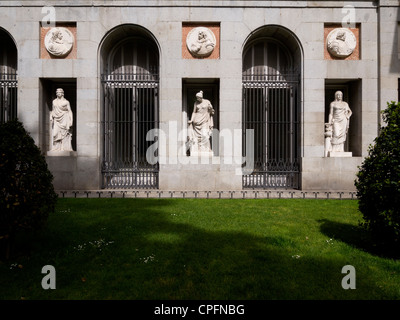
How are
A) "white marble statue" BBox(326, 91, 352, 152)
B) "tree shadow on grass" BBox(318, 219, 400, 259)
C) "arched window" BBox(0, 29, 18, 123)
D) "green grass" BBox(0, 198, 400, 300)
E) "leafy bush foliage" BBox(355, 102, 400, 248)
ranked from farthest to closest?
1. "arched window" BBox(0, 29, 18, 123)
2. "white marble statue" BBox(326, 91, 352, 152)
3. "tree shadow on grass" BBox(318, 219, 400, 259)
4. "leafy bush foliage" BBox(355, 102, 400, 248)
5. "green grass" BBox(0, 198, 400, 300)

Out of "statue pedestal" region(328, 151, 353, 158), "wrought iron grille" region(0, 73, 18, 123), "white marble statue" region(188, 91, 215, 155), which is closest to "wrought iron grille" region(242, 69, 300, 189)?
"statue pedestal" region(328, 151, 353, 158)

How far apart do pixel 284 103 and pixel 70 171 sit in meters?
9.84

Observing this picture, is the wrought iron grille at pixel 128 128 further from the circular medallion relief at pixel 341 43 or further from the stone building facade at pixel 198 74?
the circular medallion relief at pixel 341 43

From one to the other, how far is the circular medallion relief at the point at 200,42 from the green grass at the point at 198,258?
712 centimetres

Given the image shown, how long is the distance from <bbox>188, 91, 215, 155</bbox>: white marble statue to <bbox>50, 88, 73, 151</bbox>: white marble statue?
5231 mm

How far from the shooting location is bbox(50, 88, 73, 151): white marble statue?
11.4m

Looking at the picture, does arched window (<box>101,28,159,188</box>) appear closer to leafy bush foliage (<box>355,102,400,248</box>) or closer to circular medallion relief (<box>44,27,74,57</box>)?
circular medallion relief (<box>44,27,74,57</box>)

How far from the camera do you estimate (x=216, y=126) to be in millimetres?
13023

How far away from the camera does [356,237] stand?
18.1 ft

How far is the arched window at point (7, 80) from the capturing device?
11914 mm

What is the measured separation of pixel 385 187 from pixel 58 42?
12.4m

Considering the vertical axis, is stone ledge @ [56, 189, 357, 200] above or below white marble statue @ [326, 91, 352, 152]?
below

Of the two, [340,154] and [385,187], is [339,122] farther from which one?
[385,187]

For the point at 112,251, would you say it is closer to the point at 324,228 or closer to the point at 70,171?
the point at 324,228
